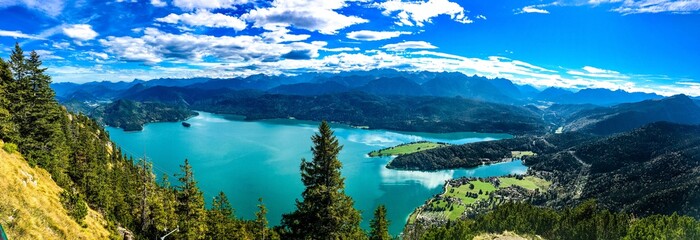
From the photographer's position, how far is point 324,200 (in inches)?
1272

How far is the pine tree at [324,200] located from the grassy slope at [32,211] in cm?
1705

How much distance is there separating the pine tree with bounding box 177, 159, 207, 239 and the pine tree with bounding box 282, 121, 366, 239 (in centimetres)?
2627

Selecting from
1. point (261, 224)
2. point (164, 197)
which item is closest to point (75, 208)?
point (164, 197)

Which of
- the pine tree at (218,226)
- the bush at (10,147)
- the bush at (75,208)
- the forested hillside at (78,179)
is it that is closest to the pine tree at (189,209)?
the forested hillside at (78,179)

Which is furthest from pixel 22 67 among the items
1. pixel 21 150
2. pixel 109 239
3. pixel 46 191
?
pixel 109 239

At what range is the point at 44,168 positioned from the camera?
159ft

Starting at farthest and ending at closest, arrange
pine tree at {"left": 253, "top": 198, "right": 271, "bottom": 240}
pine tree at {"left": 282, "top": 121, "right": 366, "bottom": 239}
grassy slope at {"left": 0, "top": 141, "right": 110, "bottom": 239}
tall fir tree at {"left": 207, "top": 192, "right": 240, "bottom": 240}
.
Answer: pine tree at {"left": 253, "top": 198, "right": 271, "bottom": 240}
tall fir tree at {"left": 207, "top": 192, "right": 240, "bottom": 240}
pine tree at {"left": 282, "top": 121, "right": 366, "bottom": 239}
grassy slope at {"left": 0, "top": 141, "right": 110, "bottom": 239}

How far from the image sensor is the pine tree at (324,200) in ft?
105

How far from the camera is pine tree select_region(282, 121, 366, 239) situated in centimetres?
3191

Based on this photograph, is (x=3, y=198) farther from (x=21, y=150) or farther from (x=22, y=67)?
(x=22, y=67)

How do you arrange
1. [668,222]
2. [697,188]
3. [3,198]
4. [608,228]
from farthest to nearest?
[697,188], [608,228], [668,222], [3,198]

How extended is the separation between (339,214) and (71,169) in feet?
183

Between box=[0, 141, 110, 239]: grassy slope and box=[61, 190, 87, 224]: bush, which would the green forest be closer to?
box=[61, 190, 87, 224]: bush

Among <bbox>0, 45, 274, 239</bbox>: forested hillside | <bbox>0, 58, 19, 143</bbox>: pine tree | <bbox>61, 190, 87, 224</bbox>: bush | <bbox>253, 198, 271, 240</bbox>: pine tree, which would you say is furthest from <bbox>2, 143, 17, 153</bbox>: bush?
Result: <bbox>253, 198, 271, 240</bbox>: pine tree
